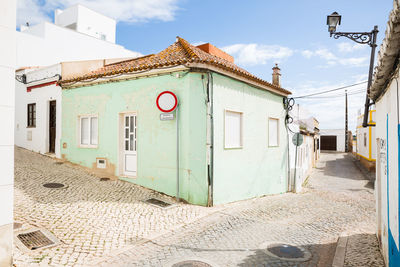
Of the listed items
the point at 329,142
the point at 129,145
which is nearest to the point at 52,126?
the point at 129,145

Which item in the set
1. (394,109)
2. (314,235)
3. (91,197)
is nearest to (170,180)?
(91,197)

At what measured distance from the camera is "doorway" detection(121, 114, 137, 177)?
365 inches

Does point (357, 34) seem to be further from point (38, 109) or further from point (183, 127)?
point (38, 109)

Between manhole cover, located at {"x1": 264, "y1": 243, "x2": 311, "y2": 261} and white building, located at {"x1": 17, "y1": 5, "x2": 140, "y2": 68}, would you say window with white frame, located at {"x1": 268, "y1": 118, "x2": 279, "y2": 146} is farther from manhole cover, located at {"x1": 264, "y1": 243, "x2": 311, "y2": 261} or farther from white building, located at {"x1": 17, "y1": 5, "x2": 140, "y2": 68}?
white building, located at {"x1": 17, "y1": 5, "x2": 140, "y2": 68}

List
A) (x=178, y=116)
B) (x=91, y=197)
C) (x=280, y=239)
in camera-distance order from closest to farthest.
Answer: (x=280, y=239) < (x=91, y=197) < (x=178, y=116)

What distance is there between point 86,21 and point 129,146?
20.9 m

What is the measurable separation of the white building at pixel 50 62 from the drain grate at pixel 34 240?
7124 millimetres

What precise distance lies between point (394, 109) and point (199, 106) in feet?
16.8

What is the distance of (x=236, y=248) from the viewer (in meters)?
5.15

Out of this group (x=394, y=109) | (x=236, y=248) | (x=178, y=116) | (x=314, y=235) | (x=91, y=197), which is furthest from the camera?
(x=178, y=116)

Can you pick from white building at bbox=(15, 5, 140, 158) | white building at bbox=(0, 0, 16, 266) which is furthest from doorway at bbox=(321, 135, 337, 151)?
white building at bbox=(0, 0, 16, 266)

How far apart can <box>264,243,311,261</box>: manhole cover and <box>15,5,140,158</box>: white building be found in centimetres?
989

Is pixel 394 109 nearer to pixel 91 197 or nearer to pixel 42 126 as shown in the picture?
pixel 91 197

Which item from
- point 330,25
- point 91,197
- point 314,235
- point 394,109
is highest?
point 330,25
